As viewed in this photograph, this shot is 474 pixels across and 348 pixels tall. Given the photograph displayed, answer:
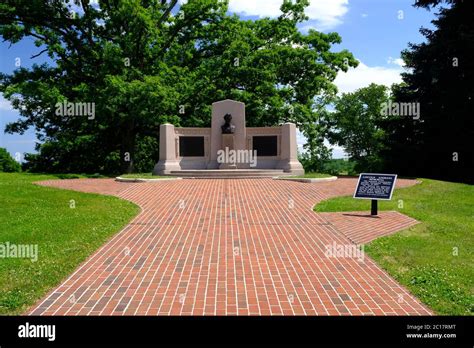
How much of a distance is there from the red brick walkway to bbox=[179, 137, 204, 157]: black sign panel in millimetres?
12351

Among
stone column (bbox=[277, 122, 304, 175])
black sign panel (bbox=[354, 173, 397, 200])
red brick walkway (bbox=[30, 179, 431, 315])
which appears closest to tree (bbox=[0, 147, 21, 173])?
stone column (bbox=[277, 122, 304, 175])

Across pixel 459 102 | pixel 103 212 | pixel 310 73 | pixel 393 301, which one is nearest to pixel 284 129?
pixel 310 73

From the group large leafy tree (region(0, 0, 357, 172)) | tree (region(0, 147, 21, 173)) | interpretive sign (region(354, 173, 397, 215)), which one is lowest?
interpretive sign (region(354, 173, 397, 215))

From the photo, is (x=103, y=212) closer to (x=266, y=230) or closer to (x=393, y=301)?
(x=266, y=230)

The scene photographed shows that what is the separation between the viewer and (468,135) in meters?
23.7

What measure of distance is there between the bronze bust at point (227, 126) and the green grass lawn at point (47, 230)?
10945 millimetres

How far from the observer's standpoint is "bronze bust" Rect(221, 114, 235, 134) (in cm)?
2377

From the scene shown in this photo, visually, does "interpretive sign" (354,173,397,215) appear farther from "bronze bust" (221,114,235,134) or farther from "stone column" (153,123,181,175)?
"stone column" (153,123,181,175)

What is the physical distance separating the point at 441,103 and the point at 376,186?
17.2 meters

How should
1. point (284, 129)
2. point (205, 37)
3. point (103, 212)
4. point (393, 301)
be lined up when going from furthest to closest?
point (205, 37)
point (284, 129)
point (103, 212)
point (393, 301)

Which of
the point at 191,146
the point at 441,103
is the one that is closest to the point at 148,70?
the point at 191,146

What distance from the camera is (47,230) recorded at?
9195 millimetres
